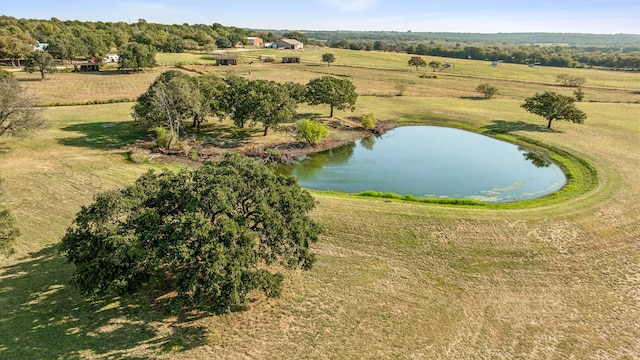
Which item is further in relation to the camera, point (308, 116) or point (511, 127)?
point (308, 116)

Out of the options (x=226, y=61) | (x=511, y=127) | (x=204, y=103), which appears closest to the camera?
(x=204, y=103)

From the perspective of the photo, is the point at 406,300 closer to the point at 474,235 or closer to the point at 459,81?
the point at 474,235

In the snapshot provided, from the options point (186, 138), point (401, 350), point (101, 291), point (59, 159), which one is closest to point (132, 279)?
point (101, 291)

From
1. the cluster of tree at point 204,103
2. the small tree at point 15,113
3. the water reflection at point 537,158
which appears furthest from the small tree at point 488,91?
the small tree at point 15,113

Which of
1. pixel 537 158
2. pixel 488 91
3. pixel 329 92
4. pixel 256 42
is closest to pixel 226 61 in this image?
pixel 329 92

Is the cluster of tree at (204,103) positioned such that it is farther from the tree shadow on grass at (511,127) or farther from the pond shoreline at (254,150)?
the tree shadow on grass at (511,127)

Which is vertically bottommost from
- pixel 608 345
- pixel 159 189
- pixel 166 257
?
pixel 608 345

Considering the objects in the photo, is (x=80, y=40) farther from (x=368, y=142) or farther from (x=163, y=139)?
(x=368, y=142)
